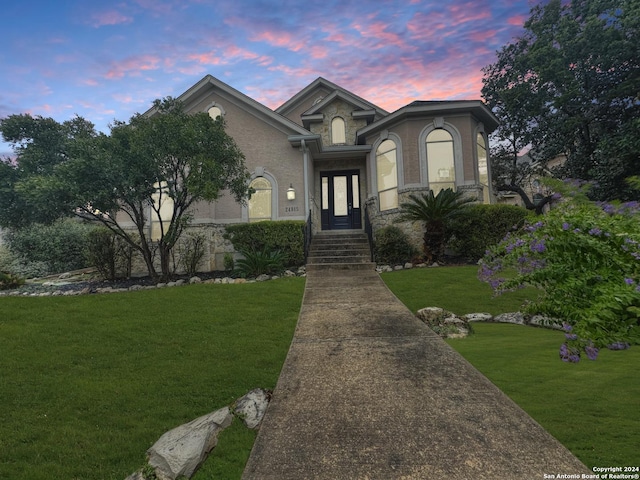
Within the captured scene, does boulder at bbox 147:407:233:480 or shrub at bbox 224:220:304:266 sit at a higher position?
shrub at bbox 224:220:304:266

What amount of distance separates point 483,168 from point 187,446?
50.2 ft

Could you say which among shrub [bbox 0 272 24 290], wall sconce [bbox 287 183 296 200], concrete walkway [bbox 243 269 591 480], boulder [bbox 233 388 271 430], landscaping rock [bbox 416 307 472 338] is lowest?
landscaping rock [bbox 416 307 472 338]

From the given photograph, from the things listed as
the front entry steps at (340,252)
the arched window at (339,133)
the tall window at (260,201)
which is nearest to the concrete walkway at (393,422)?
the front entry steps at (340,252)

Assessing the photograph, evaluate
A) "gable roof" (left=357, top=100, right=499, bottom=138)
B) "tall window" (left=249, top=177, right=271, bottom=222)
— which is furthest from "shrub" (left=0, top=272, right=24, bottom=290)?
"gable roof" (left=357, top=100, right=499, bottom=138)

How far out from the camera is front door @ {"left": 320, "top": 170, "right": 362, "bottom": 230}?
658 inches

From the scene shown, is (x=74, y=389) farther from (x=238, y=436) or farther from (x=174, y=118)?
(x=174, y=118)

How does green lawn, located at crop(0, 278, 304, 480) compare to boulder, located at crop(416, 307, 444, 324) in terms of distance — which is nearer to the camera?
green lawn, located at crop(0, 278, 304, 480)

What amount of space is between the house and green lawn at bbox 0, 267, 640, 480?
7128 millimetres

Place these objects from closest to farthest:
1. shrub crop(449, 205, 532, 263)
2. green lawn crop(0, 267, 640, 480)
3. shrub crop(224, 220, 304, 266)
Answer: green lawn crop(0, 267, 640, 480) < shrub crop(449, 205, 532, 263) < shrub crop(224, 220, 304, 266)

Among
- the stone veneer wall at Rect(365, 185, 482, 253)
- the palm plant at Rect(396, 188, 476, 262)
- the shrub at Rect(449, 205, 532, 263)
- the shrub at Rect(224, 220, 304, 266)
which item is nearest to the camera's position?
the palm plant at Rect(396, 188, 476, 262)

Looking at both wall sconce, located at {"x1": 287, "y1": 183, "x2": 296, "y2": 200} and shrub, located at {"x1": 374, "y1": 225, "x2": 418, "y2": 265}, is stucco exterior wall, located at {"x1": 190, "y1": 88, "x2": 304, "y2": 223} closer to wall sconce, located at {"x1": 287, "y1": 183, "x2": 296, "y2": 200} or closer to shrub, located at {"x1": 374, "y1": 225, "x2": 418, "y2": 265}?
wall sconce, located at {"x1": 287, "y1": 183, "x2": 296, "y2": 200}

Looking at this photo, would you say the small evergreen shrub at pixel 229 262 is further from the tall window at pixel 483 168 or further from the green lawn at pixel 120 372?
the tall window at pixel 483 168

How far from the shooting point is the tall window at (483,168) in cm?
1404

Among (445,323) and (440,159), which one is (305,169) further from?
(445,323)
